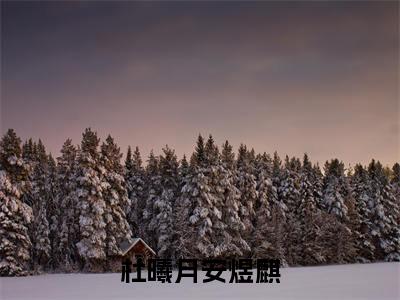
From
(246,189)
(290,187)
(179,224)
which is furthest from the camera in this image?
(290,187)

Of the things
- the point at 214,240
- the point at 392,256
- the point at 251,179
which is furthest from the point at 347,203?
the point at 214,240

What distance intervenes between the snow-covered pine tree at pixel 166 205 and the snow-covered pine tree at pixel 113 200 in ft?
13.9

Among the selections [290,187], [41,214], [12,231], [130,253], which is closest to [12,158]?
[12,231]

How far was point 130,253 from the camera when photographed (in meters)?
56.2

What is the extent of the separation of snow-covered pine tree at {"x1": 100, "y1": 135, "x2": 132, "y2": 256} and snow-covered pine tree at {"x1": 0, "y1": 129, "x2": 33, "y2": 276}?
7905 millimetres

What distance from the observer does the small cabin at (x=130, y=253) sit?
55031 millimetres

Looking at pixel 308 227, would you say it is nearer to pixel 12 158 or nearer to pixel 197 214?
pixel 197 214

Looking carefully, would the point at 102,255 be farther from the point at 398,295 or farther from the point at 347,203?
the point at 347,203

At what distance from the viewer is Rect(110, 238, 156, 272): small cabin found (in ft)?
181

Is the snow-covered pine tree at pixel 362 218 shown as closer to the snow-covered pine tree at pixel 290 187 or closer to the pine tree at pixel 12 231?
the snow-covered pine tree at pixel 290 187

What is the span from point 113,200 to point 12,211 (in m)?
10.4

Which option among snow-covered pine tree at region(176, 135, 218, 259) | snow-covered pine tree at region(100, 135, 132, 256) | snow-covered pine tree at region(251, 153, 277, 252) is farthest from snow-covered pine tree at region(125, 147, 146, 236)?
snow-covered pine tree at region(251, 153, 277, 252)

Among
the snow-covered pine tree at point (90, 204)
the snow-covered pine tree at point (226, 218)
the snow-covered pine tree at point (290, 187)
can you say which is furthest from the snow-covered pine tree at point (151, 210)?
the snow-covered pine tree at point (290, 187)

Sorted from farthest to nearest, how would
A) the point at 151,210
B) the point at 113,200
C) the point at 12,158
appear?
the point at 151,210 < the point at 113,200 < the point at 12,158
